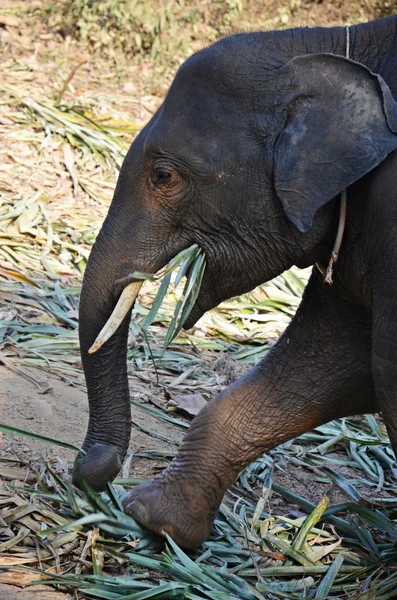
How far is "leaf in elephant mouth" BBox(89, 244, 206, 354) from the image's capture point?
3.96m

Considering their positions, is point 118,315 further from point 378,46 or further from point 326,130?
point 378,46

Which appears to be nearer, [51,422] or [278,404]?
[278,404]

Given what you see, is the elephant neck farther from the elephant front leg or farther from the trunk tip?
the trunk tip

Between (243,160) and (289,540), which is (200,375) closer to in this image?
(289,540)

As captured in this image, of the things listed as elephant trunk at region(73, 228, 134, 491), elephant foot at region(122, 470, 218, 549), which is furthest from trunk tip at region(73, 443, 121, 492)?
elephant foot at region(122, 470, 218, 549)

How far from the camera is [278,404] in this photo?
4449 millimetres

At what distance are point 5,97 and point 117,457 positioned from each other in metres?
5.81

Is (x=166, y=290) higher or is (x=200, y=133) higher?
(x=200, y=133)

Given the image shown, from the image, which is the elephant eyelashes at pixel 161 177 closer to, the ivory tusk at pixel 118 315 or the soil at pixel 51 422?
the ivory tusk at pixel 118 315

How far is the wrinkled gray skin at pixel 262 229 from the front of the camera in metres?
3.82

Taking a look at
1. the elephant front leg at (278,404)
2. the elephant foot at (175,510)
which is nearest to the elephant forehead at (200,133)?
the elephant front leg at (278,404)

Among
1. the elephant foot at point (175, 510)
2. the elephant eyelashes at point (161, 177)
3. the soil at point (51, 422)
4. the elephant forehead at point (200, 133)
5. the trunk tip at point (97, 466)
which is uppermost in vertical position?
the elephant forehead at point (200, 133)

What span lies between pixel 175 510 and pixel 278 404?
593mm

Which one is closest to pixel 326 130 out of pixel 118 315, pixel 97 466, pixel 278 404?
pixel 118 315
